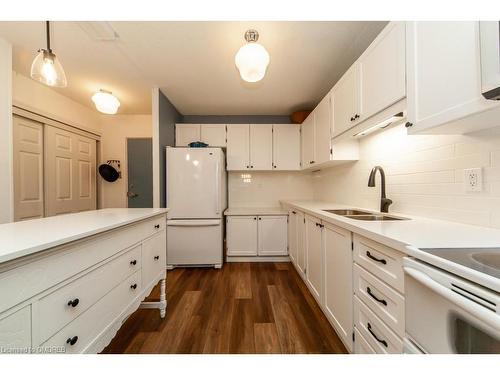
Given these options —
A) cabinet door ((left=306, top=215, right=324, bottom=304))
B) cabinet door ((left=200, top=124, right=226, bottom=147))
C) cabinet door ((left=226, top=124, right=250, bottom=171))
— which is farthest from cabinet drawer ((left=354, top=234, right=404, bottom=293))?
cabinet door ((left=200, top=124, right=226, bottom=147))

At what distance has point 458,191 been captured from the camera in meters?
1.16

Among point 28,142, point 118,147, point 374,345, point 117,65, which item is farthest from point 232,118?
point 374,345

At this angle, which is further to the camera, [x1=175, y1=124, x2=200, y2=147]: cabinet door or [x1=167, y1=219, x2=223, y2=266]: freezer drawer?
[x1=175, y1=124, x2=200, y2=147]: cabinet door

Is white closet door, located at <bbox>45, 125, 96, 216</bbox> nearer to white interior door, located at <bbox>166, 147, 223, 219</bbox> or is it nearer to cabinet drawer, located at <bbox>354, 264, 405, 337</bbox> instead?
white interior door, located at <bbox>166, 147, 223, 219</bbox>

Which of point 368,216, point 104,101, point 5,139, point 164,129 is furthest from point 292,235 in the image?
point 5,139

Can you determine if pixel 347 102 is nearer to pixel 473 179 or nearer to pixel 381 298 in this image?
pixel 473 179

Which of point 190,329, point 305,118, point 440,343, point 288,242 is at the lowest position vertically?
point 190,329

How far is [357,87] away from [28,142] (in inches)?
147

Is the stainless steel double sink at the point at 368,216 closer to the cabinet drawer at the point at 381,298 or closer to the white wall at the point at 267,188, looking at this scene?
the cabinet drawer at the point at 381,298

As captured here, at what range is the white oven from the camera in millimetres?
497

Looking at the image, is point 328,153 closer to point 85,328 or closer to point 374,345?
point 374,345

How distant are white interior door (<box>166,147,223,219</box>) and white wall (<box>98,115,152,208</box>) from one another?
1450mm

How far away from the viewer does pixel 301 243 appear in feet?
7.68

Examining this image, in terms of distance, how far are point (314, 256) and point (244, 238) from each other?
4.29 ft
